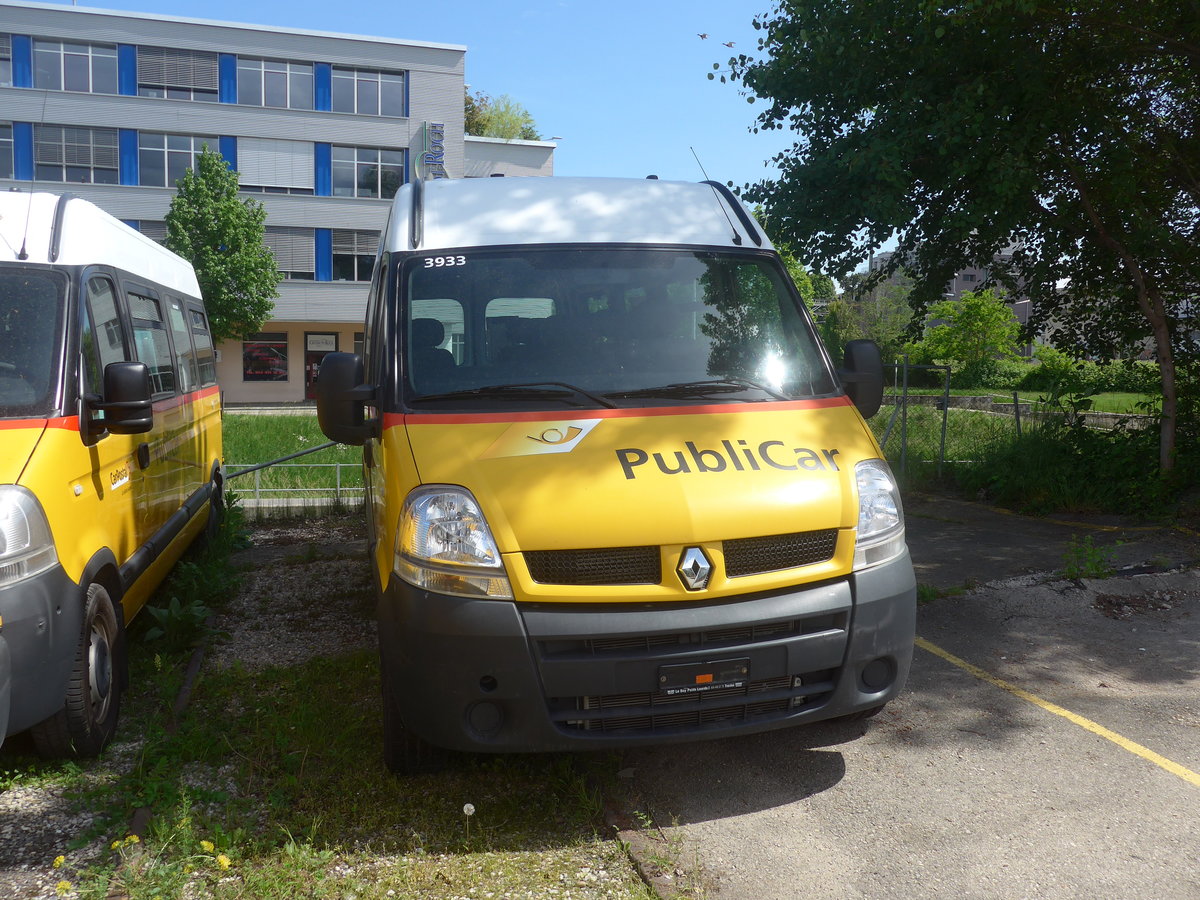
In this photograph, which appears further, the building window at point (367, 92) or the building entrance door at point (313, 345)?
the building entrance door at point (313, 345)

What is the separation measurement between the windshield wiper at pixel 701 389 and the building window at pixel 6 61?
39.3 m

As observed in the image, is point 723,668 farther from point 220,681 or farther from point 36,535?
point 220,681

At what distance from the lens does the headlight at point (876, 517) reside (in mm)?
3910

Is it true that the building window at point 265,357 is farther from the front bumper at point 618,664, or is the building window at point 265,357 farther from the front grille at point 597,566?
the front grille at point 597,566

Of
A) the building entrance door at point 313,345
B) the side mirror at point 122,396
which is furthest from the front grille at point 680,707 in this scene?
the building entrance door at point 313,345

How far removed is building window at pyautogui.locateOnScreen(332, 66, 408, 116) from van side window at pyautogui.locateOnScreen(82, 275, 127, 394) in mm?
35936

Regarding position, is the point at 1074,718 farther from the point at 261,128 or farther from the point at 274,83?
the point at 274,83

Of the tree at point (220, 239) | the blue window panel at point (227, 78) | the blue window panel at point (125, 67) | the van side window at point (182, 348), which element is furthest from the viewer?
the blue window panel at point (227, 78)

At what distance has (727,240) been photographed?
5020 millimetres

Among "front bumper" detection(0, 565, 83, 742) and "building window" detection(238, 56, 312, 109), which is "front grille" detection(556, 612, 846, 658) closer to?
"front bumper" detection(0, 565, 83, 742)

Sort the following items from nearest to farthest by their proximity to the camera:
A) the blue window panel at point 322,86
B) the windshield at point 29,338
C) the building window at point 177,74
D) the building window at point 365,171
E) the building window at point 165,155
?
1. the windshield at point 29,338
2. the building window at point 177,74
3. the building window at point 165,155
4. the blue window panel at point 322,86
5. the building window at point 365,171

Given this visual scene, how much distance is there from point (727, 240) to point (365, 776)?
300 cm

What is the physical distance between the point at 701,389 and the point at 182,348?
16.3 feet

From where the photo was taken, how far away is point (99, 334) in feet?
16.4
